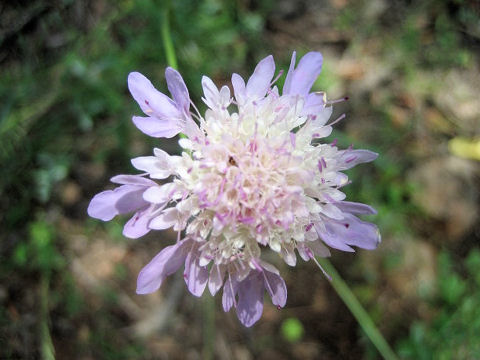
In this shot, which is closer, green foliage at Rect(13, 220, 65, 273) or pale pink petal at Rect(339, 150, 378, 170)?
pale pink petal at Rect(339, 150, 378, 170)

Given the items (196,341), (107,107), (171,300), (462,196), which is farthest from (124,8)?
(462,196)

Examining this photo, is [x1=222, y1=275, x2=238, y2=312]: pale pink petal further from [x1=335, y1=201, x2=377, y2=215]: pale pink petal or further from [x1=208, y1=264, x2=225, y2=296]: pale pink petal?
[x1=335, y1=201, x2=377, y2=215]: pale pink petal

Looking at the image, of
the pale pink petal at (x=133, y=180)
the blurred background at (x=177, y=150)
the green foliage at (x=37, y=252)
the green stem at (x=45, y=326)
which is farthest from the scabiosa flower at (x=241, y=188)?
the green foliage at (x=37, y=252)

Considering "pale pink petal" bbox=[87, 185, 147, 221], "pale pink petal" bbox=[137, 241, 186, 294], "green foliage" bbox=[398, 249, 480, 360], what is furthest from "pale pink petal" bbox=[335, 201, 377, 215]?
"green foliage" bbox=[398, 249, 480, 360]

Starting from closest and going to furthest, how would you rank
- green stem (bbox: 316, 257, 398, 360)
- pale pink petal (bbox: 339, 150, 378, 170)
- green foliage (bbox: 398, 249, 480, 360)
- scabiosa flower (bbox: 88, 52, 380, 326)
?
scabiosa flower (bbox: 88, 52, 380, 326), pale pink petal (bbox: 339, 150, 378, 170), green stem (bbox: 316, 257, 398, 360), green foliage (bbox: 398, 249, 480, 360)

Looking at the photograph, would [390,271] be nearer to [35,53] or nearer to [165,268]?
[165,268]

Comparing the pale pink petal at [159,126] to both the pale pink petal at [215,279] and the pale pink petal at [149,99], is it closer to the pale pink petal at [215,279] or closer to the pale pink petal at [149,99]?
the pale pink petal at [149,99]

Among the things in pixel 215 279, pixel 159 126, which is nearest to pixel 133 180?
pixel 159 126
